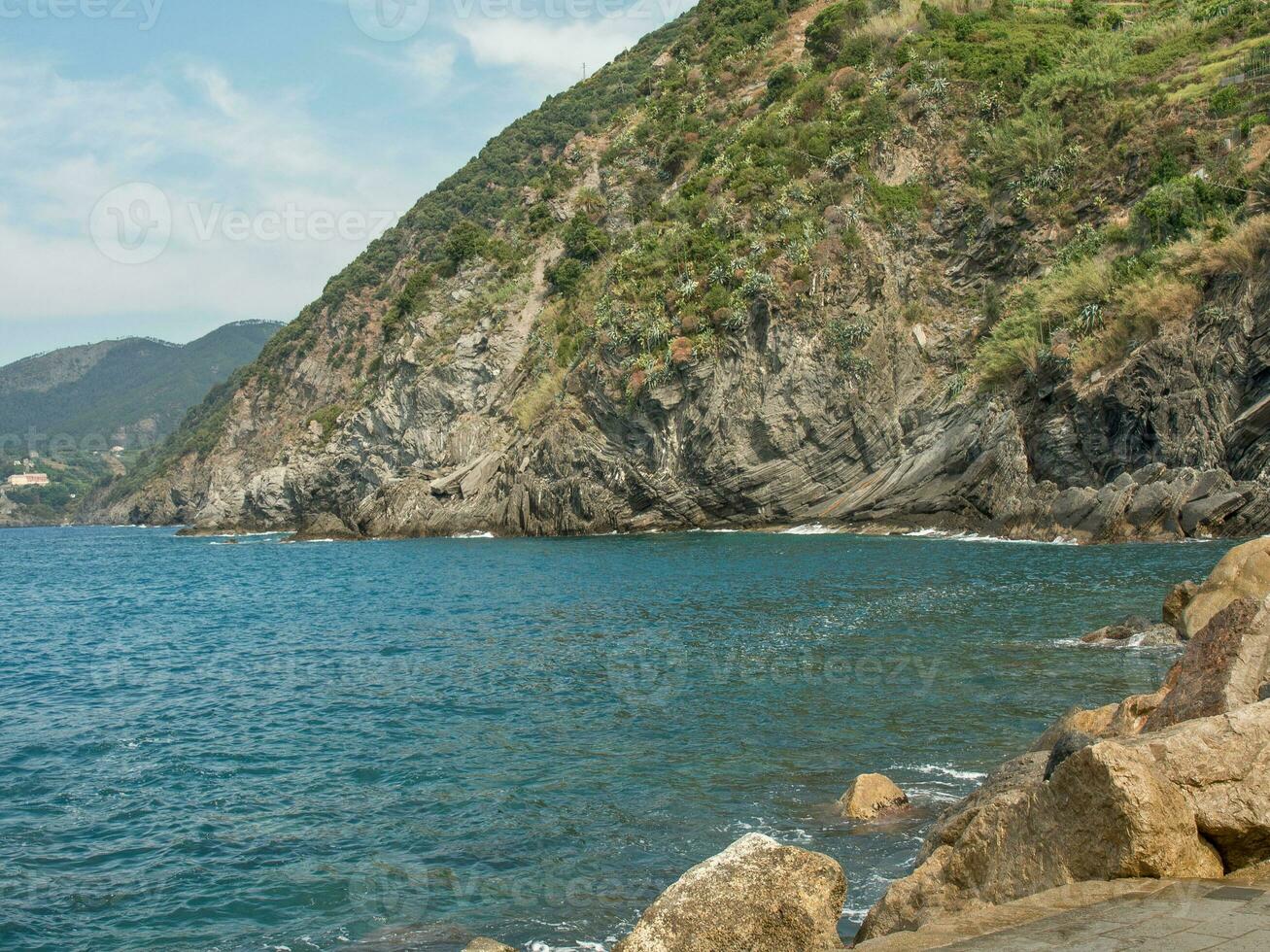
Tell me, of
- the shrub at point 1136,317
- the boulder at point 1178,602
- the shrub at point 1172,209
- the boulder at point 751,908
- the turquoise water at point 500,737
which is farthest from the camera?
the shrub at point 1172,209

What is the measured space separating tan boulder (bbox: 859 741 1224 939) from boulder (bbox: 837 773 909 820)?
13.3 ft

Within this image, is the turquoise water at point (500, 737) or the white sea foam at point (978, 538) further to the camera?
the white sea foam at point (978, 538)

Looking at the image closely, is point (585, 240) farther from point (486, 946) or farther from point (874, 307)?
point (486, 946)

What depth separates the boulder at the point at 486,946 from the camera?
8.09 metres

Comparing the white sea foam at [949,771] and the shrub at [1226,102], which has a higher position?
the shrub at [1226,102]

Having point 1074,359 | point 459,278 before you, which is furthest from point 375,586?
point 459,278

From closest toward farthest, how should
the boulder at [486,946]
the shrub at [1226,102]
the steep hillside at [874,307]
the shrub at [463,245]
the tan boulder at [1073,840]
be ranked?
the tan boulder at [1073,840]
the boulder at [486,946]
the steep hillside at [874,307]
the shrub at [1226,102]
the shrub at [463,245]

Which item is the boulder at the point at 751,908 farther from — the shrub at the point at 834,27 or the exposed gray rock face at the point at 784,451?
the shrub at the point at 834,27

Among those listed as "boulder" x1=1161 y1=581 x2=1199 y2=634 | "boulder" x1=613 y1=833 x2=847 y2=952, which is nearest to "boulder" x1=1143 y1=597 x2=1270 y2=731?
"boulder" x1=613 y1=833 x2=847 y2=952

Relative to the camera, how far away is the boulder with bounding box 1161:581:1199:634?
19688 mm

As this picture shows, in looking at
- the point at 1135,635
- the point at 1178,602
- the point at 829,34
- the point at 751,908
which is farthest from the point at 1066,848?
the point at 829,34

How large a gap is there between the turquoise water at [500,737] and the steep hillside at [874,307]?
12022mm

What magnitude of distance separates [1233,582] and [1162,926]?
48.9ft

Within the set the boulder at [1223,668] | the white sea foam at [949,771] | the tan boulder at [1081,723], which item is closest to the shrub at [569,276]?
the white sea foam at [949,771]
